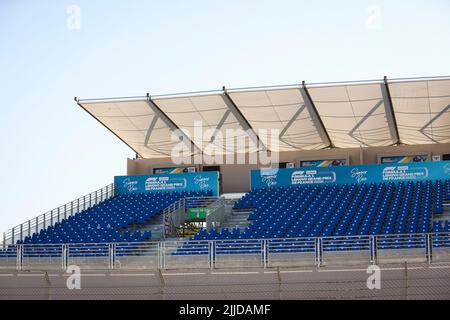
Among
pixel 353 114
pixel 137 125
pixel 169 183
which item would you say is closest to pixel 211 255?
pixel 353 114

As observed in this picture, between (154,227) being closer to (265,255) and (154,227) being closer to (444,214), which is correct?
(265,255)

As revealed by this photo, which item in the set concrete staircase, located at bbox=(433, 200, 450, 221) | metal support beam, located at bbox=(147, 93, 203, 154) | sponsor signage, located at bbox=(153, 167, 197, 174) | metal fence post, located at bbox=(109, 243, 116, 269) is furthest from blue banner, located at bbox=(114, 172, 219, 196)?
metal fence post, located at bbox=(109, 243, 116, 269)

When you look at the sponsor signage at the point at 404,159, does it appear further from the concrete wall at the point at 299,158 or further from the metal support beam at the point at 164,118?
the metal support beam at the point at 164,118

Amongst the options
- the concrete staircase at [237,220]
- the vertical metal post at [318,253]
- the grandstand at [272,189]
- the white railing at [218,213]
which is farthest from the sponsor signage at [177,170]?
the vertical metal post at [318,253]

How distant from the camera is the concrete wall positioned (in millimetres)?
33062

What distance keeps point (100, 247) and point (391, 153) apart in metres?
14.5

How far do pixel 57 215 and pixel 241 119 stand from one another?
8.14 metres

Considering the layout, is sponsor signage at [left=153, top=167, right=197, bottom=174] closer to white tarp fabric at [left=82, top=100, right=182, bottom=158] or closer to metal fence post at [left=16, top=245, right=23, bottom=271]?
white tarp fabric at [left=82, top=100, right=182, bottom=158]

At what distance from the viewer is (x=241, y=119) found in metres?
31.2

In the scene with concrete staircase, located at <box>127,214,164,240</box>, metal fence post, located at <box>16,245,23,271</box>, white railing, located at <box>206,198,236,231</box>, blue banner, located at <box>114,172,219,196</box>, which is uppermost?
blue banner, located at <box>114,172,219,196</box>

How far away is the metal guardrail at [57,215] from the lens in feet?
93.9

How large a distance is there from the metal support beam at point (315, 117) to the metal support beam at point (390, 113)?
2.59 meters

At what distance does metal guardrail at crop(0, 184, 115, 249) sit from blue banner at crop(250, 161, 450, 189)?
6.43m
